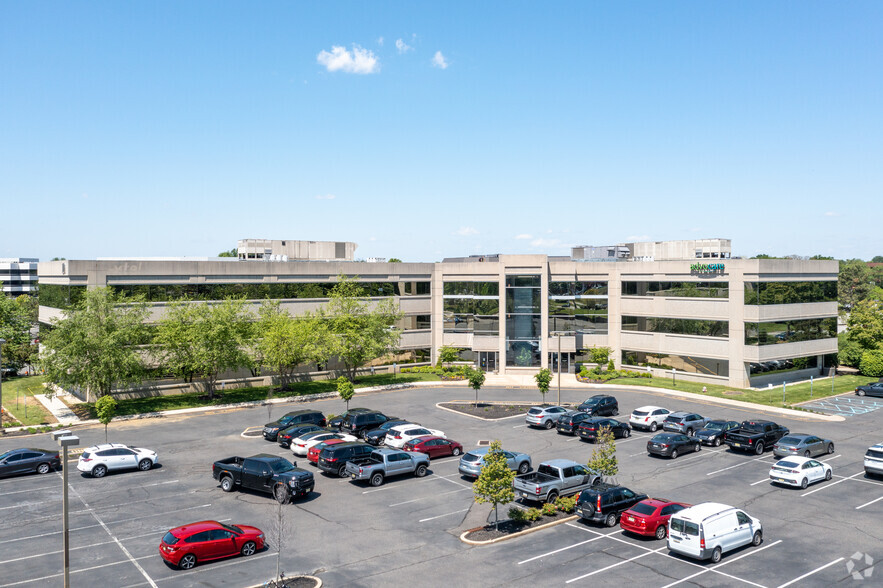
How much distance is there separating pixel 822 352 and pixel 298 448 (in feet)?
186

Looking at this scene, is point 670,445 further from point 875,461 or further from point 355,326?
point 355,326

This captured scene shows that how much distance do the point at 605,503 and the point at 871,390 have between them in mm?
45997

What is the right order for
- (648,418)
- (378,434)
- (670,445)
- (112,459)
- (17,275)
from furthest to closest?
(17,275), (648,418), (378,434), (670,445), (112,459)

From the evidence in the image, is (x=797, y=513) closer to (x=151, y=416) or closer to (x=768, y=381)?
(x=768, y=381)

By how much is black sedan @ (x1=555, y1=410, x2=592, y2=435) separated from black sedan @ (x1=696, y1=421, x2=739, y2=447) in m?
7.37

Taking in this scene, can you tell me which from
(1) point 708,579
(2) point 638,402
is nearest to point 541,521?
(1) point 708,579

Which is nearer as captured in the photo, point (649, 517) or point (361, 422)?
point (649, 517)

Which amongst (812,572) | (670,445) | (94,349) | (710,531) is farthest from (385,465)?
(94,349)

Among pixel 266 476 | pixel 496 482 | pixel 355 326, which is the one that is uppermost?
pixel 355 326

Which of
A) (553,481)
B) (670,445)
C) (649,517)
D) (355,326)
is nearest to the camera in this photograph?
(649,517)

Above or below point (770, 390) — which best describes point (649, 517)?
above

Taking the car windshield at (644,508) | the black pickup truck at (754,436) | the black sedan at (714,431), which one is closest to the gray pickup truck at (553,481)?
the car windshield at (644,508)

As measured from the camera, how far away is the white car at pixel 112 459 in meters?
35.4

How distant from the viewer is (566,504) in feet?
100
